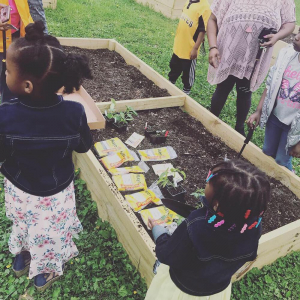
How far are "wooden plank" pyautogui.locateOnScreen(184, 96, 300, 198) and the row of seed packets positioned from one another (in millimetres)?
662

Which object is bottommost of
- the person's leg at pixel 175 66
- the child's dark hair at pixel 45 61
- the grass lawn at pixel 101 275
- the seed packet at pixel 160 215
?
the grass lawn at pixel 101 275

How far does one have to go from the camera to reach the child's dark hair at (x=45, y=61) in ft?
4.19

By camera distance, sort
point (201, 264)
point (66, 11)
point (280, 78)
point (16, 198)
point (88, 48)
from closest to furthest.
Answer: point (201, 264)
point (16, 198)
point (280, 78)
point (88, 48)
point (66, 11)

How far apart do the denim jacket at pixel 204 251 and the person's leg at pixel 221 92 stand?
2.24 metres

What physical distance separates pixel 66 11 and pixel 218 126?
5701 mm

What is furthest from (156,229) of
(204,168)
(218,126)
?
(218,126)

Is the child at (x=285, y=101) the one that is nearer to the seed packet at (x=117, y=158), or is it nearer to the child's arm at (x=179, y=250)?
the seed packet at (x=117, y=158)

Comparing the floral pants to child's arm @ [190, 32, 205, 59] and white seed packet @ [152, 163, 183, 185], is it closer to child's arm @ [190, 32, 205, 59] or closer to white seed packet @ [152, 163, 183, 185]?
white seed packet @ [152, 163, 183, 185]

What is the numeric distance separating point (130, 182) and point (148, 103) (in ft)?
4.48

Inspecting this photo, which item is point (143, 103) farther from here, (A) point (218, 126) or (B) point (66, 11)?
(B) point (66, 11)

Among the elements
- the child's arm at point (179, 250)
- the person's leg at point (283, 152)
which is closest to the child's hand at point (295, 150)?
the person's leg at point (283, 152)

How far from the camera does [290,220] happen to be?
102 inches

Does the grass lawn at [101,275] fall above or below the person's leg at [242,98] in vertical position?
below

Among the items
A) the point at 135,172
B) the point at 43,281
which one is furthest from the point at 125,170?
the point at 43,281
